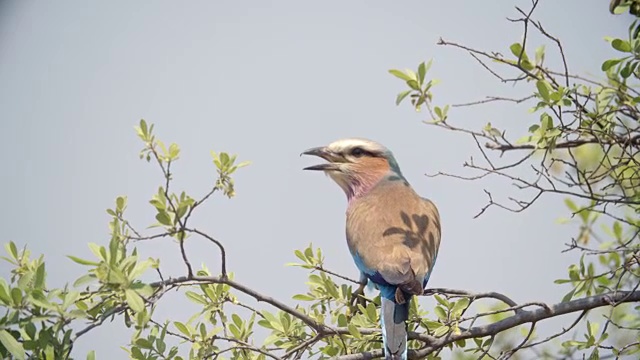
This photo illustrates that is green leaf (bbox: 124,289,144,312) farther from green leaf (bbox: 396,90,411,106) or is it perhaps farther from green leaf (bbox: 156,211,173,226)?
green leaf (bbox: 396,90,411,106)

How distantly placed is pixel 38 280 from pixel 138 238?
482mm

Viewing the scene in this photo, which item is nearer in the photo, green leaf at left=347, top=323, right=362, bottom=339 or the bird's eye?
green leaf at left=347, top=323, right=362, bottom=339

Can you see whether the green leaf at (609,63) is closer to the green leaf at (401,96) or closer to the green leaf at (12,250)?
the green leaf at (401,96)

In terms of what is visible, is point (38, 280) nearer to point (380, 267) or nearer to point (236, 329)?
point (236, 329)

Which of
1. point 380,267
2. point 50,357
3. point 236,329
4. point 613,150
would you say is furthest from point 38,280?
point 613,150

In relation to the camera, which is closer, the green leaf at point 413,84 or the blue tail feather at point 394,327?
the blue tail feather at point 394,327

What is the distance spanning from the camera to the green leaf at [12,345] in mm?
2389

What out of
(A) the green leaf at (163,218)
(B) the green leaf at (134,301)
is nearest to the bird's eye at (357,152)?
(A) the green leaf at (163,218)

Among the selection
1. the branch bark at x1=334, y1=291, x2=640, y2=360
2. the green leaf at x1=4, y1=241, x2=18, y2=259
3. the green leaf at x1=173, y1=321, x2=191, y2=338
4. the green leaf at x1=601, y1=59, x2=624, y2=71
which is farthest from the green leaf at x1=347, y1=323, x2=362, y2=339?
the green leaf at x1=601, y1=59, x2=624, y2=71

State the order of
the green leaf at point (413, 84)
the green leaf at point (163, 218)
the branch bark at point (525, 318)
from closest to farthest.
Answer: the green leaf at point (163, 218) → the branch bark at point (525, 318) → the green leaf at point (413, 84)

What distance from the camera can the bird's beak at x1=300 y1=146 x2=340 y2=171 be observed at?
4698 millimetres

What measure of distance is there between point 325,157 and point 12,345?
266 centimetres

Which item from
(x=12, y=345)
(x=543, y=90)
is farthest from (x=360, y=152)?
(x=12, y=345)

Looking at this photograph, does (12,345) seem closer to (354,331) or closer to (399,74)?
(354,331)
